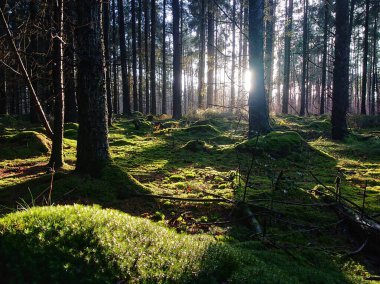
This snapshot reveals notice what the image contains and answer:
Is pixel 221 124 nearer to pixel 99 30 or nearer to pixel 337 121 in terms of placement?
pixel 337 121

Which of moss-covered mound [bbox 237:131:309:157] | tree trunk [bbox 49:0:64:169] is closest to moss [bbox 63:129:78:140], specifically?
tree trunk [bbox 49:0:64:169]

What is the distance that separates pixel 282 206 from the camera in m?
5.07

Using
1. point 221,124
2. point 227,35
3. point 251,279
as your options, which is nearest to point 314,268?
point 251,279

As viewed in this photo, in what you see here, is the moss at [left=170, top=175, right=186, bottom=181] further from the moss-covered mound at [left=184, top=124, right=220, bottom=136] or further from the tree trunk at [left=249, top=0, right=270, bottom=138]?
the moss-covered mound at [left=184, top=124, right=220, bottom=136]

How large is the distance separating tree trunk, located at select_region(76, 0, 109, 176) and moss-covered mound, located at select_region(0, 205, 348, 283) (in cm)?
276

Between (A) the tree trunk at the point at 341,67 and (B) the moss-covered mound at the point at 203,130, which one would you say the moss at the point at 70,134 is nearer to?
(B) the moss-covered mound at the point at 203,130

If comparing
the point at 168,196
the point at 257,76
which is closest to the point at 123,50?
the point at 257,76

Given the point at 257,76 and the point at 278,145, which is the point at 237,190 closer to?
the point at 278,145

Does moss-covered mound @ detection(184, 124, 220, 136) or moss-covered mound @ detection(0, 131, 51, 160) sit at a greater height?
moss-covered mound @ detection(184, 124, 220, 136)

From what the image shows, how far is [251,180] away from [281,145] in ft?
9.02

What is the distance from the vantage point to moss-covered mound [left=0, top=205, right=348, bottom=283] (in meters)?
2.14

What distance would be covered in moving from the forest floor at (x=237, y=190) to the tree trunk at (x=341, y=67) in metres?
1.16

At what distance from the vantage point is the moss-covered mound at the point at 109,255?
84.4 inches

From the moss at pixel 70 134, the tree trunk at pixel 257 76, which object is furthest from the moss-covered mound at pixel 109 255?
the moss at pixel 70 134
